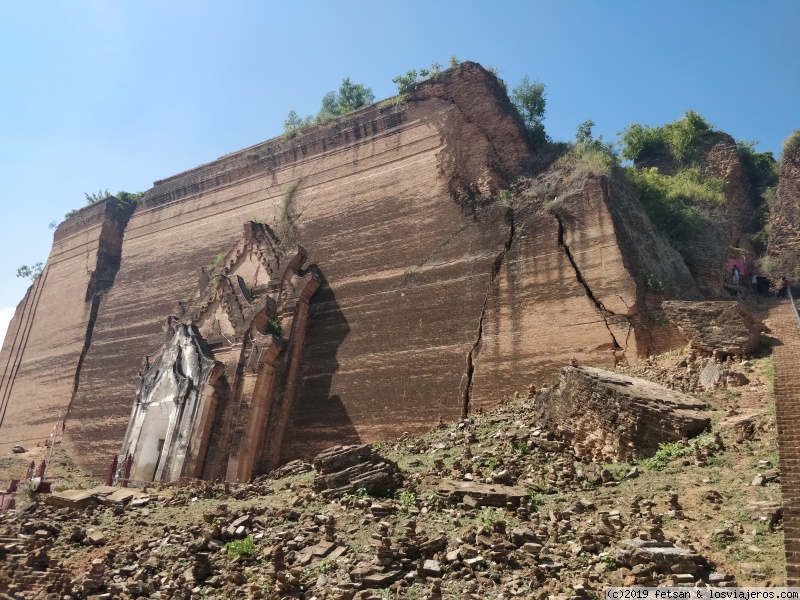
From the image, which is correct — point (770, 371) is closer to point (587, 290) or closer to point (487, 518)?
point (587, 290)

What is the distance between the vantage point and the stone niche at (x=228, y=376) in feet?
46.3

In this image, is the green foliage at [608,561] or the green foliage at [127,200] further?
the green foliage at [127,200]

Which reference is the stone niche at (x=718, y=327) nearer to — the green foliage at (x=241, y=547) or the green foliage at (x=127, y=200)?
the green foliage at (x=241, y=547)

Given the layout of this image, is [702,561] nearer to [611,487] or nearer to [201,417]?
[611,487]

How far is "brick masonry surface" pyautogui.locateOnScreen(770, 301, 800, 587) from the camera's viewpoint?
5.16 m

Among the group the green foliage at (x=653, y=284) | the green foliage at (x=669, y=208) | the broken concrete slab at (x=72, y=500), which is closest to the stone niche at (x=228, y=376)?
the broken concrete slab at (x=72, y=500)

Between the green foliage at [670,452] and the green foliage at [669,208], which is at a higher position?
the green foliage at [669,208]

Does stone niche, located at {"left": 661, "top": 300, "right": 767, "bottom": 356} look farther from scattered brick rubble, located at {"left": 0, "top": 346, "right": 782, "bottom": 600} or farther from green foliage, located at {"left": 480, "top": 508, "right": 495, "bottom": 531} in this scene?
green foliage, located at {"left": 480, "top": 508, "right": 495, "bottom": 531}

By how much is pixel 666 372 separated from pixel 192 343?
10.7 meters

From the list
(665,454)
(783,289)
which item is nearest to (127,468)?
(665,454)

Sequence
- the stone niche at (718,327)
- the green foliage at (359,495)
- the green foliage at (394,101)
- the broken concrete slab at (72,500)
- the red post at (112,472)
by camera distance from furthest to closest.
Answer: the green foliage at (394,101) → the red post at (112,472) → the broken concrete slab at (72,500) → the stone niche at (718,327) → the green foliage at (359,495)

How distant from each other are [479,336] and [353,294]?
11.7 feet

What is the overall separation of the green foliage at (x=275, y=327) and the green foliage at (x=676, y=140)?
11887 mm

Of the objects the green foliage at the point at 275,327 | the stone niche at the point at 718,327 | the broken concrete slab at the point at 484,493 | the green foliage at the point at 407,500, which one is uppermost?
the green foliage at the point at 275,327
